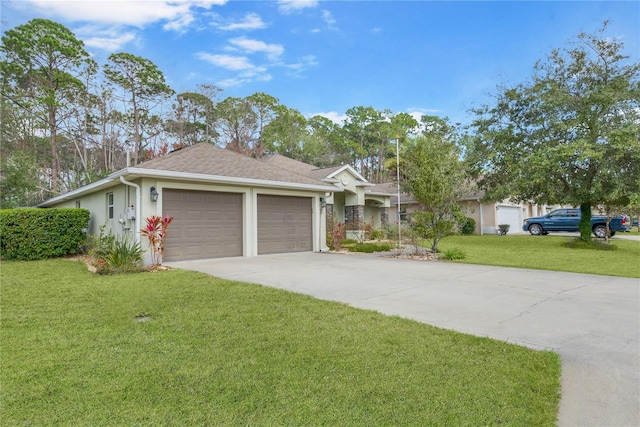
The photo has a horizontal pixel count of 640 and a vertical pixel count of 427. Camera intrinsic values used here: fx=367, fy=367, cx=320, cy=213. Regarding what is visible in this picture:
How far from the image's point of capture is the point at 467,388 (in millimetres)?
2682

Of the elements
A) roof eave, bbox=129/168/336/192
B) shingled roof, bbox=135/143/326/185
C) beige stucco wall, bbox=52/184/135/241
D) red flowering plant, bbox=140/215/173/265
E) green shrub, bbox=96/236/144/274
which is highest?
shingled roof, bbox=135/143/326/185

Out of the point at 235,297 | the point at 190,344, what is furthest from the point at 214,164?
the point at 190,344

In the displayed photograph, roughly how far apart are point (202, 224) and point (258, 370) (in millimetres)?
8710

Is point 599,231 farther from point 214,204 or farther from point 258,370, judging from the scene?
point 258,370

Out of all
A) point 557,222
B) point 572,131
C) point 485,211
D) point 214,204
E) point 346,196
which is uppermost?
point 572,131

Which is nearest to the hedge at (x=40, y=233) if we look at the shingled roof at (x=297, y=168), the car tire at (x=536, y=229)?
the shingled roof at (x=297, y=168)

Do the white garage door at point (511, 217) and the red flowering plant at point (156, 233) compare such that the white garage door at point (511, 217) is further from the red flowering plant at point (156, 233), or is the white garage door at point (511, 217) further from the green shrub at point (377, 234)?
the red flowering plant at point (156, 233)

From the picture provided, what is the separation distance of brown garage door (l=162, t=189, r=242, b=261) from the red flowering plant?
0.46 m

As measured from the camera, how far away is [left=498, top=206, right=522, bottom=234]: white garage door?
82.8 feet

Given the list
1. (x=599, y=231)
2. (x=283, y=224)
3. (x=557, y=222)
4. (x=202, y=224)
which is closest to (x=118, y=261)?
Result: (x=202, y=224)

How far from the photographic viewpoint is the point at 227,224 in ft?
38.1

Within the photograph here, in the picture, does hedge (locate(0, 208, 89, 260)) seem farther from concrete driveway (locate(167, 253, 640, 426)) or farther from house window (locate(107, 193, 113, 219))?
concrete driveway (locate(167, 253, 640, 426))

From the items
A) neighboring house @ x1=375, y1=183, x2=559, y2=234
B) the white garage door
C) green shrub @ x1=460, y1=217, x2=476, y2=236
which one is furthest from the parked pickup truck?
green shrub @ x1=460, y1=217, x2=476, y2=236

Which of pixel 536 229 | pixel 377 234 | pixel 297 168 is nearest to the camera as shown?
pixel 377 234
